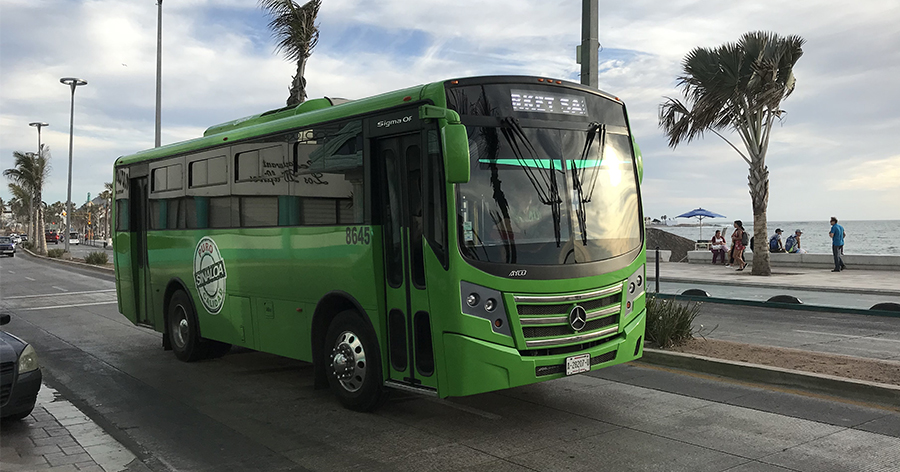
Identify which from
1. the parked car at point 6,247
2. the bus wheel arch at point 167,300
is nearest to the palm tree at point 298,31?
the bus wheel arch at point 167,300

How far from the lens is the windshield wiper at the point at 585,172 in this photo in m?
7.03

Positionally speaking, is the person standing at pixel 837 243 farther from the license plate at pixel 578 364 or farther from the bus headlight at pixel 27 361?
the bus headlight at pixel 27 361

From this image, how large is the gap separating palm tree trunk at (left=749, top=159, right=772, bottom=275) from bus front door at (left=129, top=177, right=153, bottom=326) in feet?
67.9

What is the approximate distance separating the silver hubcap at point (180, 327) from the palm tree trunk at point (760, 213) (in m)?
20.7

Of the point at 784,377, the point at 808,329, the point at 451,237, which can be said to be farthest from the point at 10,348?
the point at 808,329

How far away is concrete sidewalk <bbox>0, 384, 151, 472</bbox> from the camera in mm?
6043

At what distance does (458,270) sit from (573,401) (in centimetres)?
240

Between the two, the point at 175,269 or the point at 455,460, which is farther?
the point at 175,269

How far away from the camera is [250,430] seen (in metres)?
7.10

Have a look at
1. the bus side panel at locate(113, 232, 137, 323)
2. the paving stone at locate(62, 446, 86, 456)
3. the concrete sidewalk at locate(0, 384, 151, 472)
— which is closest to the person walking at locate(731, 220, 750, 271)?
the bus side panel at locate(113, 232, 137, 323)

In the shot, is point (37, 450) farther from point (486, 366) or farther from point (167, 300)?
point (167, 300)

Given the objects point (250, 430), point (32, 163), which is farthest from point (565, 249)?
point (32, 163)

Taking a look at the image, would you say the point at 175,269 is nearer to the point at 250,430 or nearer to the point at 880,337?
the point at 250,430

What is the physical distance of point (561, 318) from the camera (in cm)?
672
